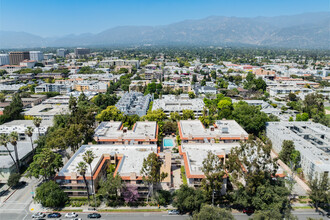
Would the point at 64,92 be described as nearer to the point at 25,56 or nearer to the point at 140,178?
the point at 140,178

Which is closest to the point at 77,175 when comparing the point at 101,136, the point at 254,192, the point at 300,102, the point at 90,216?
the point at 90,216

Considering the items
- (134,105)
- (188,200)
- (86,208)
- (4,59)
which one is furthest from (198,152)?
(4,59)

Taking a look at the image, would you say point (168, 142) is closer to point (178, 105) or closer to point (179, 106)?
point (179, 106)

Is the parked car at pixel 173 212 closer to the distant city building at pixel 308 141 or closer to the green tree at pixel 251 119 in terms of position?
the distant city building at pixel 308 141

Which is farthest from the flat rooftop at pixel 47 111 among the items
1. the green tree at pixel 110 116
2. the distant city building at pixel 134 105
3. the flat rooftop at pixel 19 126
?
the distant city building at pixel 134 105

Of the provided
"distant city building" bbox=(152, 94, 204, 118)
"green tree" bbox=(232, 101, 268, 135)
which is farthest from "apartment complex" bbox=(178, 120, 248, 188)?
"distant city building" bbox=(152, 94, 204, 118)
